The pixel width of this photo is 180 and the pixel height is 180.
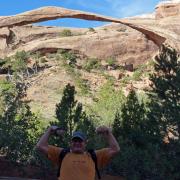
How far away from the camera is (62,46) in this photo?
38719 millimetres

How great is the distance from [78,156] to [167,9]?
3577cm

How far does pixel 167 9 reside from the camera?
3756cm

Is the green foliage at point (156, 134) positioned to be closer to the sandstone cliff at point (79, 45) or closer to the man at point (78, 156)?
the man at point (78, 156)

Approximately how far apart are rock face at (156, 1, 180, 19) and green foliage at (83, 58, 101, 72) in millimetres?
5486

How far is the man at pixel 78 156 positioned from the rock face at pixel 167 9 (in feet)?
113

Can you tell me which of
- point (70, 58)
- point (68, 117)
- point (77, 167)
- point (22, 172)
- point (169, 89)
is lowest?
point (22, 172)

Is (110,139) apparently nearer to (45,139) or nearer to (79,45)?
(45,139)

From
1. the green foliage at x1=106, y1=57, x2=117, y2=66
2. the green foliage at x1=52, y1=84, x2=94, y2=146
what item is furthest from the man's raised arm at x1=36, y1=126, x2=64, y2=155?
the green foliage at x1=106, y1=57, x2=117, y2=66

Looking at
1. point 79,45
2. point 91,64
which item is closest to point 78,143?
point 91,64

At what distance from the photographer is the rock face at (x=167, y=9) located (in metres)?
36.9

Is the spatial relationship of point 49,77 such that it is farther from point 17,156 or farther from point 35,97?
point 17,156

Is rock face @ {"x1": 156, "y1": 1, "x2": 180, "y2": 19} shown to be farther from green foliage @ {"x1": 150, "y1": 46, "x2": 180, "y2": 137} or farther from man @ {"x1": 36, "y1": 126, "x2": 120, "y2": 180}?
man @ {"x1": 36, "y1": 126, "x2": 120, "y2": 180}

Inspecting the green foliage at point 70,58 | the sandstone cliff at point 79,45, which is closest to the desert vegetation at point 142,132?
the sandstone cliff at point 79,45

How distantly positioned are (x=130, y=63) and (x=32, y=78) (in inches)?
348
